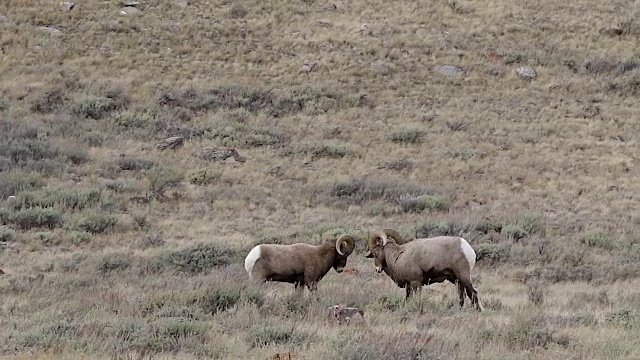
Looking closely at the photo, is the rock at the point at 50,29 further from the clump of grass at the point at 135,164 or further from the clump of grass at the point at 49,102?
the clump of grass at the point at 135,164

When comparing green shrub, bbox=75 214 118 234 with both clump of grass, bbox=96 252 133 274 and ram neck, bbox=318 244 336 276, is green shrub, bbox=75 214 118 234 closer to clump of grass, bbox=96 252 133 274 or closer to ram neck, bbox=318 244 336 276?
clump of grass, bbox=96 252 133 274

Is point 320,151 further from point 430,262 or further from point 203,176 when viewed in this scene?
point 430,262

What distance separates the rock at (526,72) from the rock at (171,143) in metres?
15.9

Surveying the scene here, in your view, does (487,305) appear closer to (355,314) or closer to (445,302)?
(445,302)

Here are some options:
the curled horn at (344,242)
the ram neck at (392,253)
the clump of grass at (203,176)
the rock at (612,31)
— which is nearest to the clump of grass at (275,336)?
the ram neck at (392,253)

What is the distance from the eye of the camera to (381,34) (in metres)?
36.0

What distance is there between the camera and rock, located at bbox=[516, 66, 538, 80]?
3309cm

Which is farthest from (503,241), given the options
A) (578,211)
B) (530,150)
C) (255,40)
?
(255,40)

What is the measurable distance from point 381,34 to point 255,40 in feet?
19.4

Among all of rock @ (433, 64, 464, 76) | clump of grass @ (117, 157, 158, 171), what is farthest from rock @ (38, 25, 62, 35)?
rock @ (433, 64, 464, 76)

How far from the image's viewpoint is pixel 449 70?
3316 cm

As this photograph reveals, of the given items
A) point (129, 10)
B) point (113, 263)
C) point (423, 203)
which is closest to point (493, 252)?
point (423, 203)

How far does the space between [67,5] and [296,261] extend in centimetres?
2719

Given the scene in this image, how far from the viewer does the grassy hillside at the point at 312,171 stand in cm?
793
